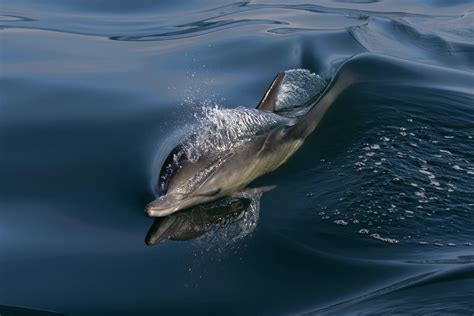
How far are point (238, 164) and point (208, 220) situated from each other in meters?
0.68

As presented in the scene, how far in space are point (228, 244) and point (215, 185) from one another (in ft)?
2.33

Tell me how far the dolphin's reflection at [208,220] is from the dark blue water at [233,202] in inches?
0.9

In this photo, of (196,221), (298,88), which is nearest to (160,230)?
Result: (196,221)

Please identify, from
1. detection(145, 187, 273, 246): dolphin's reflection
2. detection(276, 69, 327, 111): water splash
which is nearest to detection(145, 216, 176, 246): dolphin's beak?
detection(145, 187, 273, 246): dolphin's reflection

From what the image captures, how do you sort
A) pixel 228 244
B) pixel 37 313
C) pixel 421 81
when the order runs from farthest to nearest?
pixel 421 81 < pixel 228 244 < pixel 37 313

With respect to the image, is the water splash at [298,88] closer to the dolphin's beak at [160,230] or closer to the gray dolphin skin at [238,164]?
the gray dolphin skin at [238,164]

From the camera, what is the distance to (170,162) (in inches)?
277

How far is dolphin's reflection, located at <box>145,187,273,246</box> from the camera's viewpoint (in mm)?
6414

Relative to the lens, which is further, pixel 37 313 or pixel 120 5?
pixel 120 5

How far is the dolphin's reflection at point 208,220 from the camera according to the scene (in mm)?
6414

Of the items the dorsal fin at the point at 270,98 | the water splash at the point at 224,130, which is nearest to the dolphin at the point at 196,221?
the water splash at the point at 224,130

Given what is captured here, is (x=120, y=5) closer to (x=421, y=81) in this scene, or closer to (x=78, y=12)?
(x=78, y=12)

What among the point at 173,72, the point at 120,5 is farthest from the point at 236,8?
the point at 173,72

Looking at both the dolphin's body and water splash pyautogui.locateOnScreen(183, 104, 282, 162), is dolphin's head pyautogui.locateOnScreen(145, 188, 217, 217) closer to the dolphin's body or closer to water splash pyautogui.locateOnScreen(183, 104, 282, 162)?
the dolphin's body
